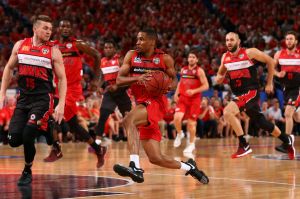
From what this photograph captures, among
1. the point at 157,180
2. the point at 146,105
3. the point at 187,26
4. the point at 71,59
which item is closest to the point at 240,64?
the point at 71,59

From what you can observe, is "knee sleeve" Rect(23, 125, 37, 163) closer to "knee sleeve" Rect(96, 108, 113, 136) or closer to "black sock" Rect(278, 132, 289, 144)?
"knee sleeve" Rect(96, 108, 113, 136)

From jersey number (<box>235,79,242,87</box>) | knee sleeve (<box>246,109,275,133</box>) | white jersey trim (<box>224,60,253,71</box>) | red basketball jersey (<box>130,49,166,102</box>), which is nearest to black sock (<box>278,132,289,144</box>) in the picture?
knee sleeve (<box>246,109,275,133</box>)

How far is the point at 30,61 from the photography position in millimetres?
9359

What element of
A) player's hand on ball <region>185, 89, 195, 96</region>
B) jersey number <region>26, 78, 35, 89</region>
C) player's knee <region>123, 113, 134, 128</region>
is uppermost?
jersey number <region>26, 78, 35, 89</region>

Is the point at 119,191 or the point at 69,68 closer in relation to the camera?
the point at 119,191

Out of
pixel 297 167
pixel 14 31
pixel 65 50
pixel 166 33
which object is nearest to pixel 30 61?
pixel 65 50

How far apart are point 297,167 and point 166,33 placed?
56.6 ft

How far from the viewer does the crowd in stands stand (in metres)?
23.9

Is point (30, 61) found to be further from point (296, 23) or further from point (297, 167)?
point (296, 23)

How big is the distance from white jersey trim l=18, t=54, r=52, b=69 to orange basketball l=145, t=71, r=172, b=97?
4.42ft

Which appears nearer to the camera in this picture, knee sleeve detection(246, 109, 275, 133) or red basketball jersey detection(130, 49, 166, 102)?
red basketball jersey detection(130, 49, 166, 102)

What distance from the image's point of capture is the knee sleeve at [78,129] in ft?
40.3

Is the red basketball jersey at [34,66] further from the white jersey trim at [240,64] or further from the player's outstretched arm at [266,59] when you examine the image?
the player's outstretched arm at [266,59]

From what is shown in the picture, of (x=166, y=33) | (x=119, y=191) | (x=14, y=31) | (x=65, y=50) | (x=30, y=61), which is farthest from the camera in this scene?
(x=166, y=33)
